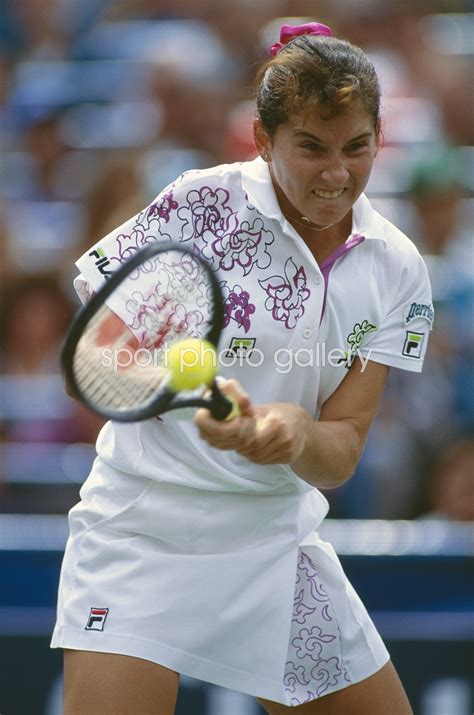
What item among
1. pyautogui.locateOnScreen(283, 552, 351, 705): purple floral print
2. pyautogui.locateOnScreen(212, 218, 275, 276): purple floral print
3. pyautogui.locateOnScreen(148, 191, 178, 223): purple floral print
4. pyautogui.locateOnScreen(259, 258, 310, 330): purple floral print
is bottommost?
pyautogui.locateOnScreen(283, 552, 351, 705): purple floral print

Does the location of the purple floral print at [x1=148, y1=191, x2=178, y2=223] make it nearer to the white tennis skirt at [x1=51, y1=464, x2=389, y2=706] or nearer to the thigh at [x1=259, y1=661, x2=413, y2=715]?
the white tennis skirt at [x1=51, y1=464, x2=389, y2=706]

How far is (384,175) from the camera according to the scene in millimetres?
5246

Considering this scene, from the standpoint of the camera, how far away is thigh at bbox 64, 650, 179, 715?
7.68ft

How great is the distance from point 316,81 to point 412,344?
635 millimetres

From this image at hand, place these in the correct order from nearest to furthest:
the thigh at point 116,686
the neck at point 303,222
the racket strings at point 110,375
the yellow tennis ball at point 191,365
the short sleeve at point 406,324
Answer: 1. the yellow tennis ball at point 191,365
2. the racket strings at point 110,375
3. the thigh at point 116,686
4. the neck at point 303,222
5. the short sleeve at point 406,324

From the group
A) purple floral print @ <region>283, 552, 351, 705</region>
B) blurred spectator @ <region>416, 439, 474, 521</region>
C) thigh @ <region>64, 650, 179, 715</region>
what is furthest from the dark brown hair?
blurred spectator @ <region>416, 439, 474, 521</region>

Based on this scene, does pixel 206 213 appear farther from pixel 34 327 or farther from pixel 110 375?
pixel 34 327

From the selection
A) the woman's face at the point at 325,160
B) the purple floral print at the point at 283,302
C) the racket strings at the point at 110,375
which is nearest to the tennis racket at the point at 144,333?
the racket strings at the point at 110,375

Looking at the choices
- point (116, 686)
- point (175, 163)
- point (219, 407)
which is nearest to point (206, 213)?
point (219, 407)

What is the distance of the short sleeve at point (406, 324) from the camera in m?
2.55

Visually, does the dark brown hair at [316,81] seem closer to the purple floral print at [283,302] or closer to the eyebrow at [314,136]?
the eyebrow at [314,136]

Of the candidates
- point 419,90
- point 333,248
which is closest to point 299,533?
point 333,248

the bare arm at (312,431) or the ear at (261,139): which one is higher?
the ear at (261,139)

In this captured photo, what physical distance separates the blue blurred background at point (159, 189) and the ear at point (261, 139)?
145 cm
